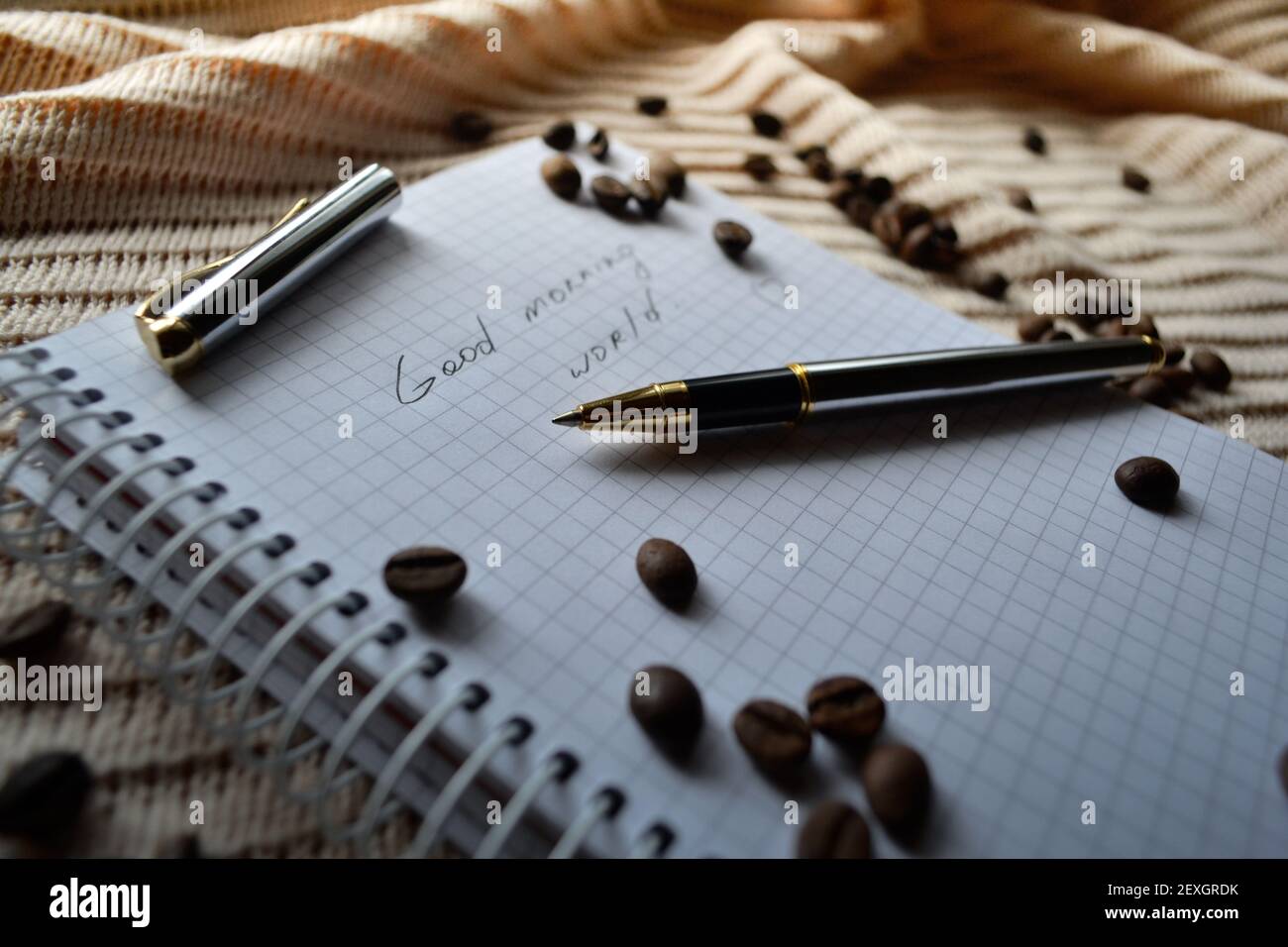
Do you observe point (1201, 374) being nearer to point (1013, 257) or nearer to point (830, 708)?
point (1013, 257)

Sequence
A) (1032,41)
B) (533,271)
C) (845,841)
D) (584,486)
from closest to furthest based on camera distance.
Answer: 1. (845,841)
2. (584,486)
3. (533,271)
4. (1032,41)

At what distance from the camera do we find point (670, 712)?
423 mm

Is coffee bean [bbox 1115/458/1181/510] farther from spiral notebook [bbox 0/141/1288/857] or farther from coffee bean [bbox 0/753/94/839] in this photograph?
coffee bean [bbox 0/753/94/839]

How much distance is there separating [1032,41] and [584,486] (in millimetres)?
857

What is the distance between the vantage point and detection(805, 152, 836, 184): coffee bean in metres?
0.87

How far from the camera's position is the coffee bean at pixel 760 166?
2.80 ft

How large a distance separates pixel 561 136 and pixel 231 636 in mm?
529

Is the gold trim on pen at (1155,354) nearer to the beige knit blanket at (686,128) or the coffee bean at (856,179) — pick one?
the beige knit blanket at (686,128)

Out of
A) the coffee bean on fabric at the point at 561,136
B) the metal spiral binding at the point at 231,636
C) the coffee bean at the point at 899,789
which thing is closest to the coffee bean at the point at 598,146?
the coffee bean on fabric at the point at 561,136

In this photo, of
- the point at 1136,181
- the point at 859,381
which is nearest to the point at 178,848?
the point at 859,381

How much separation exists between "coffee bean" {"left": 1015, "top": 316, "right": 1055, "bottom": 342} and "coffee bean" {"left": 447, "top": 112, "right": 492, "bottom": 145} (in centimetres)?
52

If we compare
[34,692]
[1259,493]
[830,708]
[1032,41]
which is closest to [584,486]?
[830,708]

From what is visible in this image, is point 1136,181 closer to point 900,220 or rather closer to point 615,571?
point 900,220

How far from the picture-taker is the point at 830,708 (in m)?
0.44
